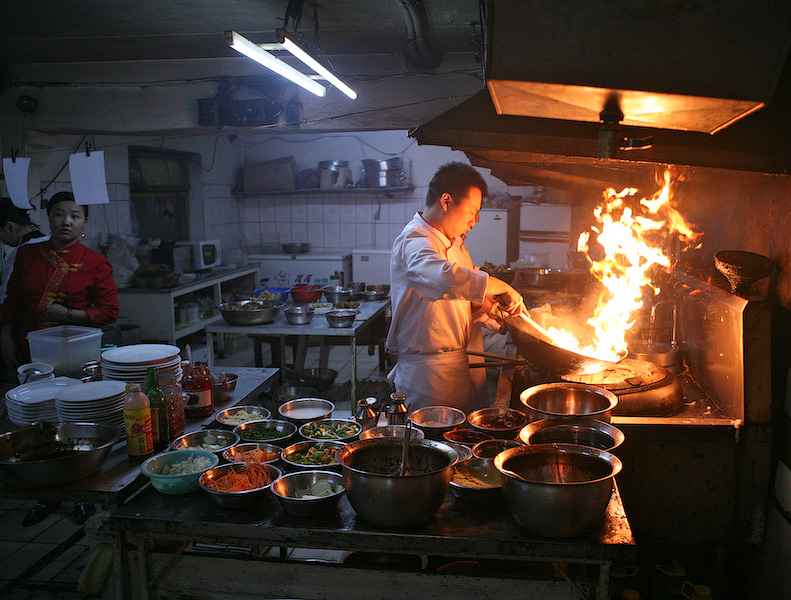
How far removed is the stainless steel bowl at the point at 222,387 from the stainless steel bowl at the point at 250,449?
2.41 feet

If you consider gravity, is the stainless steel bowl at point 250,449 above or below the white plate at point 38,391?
below

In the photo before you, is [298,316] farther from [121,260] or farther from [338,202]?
[338,202]

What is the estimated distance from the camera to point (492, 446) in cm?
252

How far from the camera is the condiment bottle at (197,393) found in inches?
119

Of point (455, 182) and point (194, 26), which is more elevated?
point (194, 26)

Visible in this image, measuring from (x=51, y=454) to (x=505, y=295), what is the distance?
241 centimetres

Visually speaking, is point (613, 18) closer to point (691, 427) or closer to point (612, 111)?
point (612, 111)

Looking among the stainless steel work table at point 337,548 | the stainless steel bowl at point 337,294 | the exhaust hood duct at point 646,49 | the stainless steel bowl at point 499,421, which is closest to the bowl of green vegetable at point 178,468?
the stainless steel work table at point 337,548

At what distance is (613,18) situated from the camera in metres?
1.58

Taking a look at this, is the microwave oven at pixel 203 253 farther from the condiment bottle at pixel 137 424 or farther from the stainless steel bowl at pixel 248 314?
the condiment bottle at pixel 137 424

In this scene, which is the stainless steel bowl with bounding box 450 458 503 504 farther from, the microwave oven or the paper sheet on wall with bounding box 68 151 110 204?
the microwave oven

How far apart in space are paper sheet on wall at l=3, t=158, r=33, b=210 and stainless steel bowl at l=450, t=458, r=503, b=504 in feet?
19.2

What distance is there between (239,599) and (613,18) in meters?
2.30

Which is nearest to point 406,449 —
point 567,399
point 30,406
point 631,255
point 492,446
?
point 492,446
